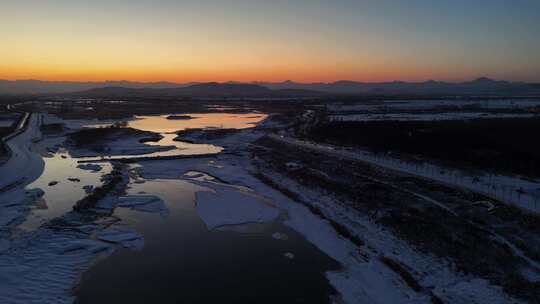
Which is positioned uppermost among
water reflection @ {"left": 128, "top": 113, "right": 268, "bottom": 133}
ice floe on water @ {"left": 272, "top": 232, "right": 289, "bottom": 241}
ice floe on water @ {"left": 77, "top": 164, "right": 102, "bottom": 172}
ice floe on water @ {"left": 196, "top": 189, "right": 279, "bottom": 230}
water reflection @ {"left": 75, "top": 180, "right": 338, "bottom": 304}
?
water reflection @ {"left": 128, "top": 113, "right": 268, "bottom": 133}

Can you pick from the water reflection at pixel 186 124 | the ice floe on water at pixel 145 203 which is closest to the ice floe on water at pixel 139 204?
the ice floe on water at pixel 145 203

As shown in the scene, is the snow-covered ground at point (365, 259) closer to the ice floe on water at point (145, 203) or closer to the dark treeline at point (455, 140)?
the ice floe on water at point (145, 203)

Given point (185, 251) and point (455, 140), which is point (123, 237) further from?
point (455, 140)

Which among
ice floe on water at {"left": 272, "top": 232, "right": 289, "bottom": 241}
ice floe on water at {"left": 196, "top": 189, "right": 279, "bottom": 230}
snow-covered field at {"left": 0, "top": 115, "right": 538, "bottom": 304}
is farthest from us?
ice floe on water at {"left": 196, "top": 189, "right": 279, "bottom": 230}

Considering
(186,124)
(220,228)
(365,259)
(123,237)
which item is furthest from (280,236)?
(186,124)

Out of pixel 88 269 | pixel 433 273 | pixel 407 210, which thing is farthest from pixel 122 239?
pixel 407 210

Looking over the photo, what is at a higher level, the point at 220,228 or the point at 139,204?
the point at 139,204

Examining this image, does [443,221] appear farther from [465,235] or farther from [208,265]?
[208,265]

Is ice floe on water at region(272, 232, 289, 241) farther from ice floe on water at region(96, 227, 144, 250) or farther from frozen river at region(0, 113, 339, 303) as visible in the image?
ice floe on water at region(96, 227, 144, 250)

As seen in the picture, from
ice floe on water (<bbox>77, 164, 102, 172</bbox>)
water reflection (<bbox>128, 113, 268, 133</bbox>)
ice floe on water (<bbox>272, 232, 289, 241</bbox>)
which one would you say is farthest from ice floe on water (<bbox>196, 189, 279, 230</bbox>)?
water reflection (<bbox>128, 113, 268, 133</bbox>)

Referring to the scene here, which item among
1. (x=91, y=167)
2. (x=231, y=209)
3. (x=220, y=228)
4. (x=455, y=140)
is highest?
(x=455, y=140)
